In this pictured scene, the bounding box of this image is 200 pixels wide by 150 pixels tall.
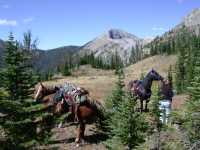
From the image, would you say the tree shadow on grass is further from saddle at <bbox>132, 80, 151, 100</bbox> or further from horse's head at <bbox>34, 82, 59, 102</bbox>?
saddle at <bbox>132, 80, 151, 100</bbox>

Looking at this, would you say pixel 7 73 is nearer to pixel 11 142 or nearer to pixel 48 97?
pixel 48 97

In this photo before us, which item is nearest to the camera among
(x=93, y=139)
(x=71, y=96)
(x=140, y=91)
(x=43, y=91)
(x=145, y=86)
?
(x=71, y=96)

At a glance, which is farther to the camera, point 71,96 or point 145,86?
point 145,86

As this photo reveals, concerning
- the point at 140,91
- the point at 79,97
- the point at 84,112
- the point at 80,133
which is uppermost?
the point at 79,97

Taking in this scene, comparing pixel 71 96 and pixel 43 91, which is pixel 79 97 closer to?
pixel 71 96

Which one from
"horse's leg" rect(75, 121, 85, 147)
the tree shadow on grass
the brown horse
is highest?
the brown horse

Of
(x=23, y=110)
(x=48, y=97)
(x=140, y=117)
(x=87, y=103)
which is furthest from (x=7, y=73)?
(x=23, y=110)

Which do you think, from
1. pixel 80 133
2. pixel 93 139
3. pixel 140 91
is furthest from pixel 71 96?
pixel 140 91

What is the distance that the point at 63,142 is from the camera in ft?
69.6

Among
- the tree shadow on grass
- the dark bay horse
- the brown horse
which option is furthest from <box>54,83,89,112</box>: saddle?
the dark bay horse

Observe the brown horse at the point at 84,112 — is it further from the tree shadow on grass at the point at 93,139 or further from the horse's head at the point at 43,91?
the horse's head at the point at 43,91

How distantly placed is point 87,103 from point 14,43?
236 inches

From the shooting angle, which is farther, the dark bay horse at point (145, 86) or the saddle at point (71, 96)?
the dark bay horse at point (145, 86)

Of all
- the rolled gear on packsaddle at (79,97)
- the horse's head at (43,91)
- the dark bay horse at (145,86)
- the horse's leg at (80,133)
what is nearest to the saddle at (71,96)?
the rolled gear on packsaddle at (79,97)
